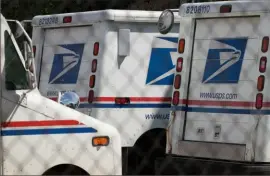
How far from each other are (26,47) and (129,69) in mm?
3896

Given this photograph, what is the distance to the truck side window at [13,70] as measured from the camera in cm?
604

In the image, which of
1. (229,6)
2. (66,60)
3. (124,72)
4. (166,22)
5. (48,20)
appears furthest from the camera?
(48,20)

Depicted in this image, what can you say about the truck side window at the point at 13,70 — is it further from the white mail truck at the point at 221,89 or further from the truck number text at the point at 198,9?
the truck number text at the point at 198,9

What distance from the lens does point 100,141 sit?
632 cm

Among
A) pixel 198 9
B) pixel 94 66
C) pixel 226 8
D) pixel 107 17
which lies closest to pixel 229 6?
pixel 226 8

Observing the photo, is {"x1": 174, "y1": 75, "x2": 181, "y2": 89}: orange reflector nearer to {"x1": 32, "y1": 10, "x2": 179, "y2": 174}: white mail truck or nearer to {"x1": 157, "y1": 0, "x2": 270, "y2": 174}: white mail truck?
{"x1": 157, "y1": 0, "x2": 270, "y2": 174}: white mail truck

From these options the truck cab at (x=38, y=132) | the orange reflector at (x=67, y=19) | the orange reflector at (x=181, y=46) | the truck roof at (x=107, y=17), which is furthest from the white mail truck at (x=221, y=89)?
the truck cab at (x=38, y=132)

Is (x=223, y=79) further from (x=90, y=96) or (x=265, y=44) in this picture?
(x=90, y=96)

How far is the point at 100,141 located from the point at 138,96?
374cm

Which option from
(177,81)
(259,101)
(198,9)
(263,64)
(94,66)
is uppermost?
(198,9)

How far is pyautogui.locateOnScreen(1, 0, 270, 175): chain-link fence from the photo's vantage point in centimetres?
610

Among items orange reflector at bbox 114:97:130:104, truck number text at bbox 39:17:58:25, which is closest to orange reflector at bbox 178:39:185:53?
orange reflector at bbox 114:97:130:104

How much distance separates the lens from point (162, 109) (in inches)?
401

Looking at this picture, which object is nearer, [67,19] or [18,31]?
[18,31]
